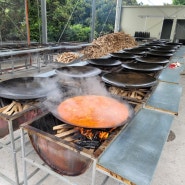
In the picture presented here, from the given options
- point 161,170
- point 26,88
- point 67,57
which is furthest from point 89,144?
point 67,57

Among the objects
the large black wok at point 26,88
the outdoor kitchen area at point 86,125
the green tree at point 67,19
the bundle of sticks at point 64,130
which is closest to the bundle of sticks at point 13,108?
the outdoor kitchen area at point 86,125

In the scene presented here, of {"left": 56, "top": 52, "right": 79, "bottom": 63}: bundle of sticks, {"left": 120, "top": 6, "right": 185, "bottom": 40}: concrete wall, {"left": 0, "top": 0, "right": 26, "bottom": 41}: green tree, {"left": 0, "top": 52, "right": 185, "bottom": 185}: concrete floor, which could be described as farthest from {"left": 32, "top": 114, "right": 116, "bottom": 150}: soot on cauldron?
{"left": 120, "top": 6, "right": 185, "bottom": 40}: concrete wall

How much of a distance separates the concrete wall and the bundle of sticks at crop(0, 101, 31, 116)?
13646mm

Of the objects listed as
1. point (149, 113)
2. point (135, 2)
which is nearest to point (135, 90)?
point (149, 113)

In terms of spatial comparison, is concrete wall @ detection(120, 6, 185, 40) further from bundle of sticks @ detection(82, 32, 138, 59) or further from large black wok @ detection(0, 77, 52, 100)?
large black wok @ detection(0, 77, 52, 100)

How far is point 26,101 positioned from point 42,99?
16cm

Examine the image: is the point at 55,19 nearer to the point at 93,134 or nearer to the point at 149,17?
the point at 149,17

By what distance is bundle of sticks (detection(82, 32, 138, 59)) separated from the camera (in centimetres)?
713

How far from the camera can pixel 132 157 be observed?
1.15 m

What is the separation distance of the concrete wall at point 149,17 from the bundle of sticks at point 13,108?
13646 mm

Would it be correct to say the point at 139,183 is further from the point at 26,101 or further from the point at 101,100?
the point at 26,101

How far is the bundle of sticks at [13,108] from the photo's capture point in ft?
5.41

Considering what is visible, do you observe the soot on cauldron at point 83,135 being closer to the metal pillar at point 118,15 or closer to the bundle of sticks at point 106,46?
the bundle of sticks at point 106,46

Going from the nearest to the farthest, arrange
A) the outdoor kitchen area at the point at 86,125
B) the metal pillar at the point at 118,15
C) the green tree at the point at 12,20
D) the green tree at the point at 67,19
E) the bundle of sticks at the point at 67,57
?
the outdoor kitchen area at the point at 86,125
the bundle of sticks at the point at 67,57
the green tree at the point at 12,20
the green tree at the point at 67,19
the metal pillar at the point at 118,15
